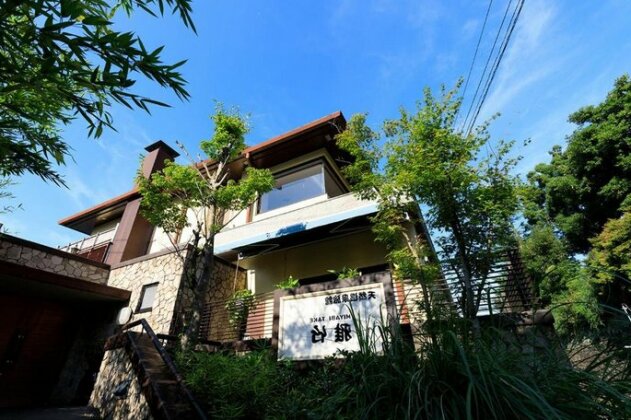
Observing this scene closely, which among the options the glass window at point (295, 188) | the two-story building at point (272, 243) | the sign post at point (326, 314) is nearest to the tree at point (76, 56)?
the sign post at point (326, 314)

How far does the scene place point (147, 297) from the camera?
8.80 meters

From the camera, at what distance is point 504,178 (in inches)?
218

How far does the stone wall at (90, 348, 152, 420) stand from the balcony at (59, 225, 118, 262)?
8.18m

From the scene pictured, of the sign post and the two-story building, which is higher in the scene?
the two-story building

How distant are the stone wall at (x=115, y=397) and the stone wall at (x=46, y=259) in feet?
17.4

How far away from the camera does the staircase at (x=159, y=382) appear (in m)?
3.45

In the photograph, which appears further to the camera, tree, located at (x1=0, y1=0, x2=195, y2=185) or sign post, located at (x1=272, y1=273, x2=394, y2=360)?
sign post, located at (x1=272, y1=273, x2=394, y2=360)

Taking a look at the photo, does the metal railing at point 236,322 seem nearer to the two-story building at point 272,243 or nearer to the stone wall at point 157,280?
the two-story building at point 272,243

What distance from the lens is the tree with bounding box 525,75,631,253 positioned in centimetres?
1416

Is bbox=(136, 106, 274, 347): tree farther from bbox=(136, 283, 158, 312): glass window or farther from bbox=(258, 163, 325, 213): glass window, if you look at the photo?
bbox=(258, 163, 325, 213): glass window

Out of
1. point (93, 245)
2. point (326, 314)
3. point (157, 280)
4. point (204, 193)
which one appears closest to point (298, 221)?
point (204, 193)

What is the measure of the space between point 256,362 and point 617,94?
72.5 ft

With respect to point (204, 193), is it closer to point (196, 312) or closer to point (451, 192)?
point (196, 312)

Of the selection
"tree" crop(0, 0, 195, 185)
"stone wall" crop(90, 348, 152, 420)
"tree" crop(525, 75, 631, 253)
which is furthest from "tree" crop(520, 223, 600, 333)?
"tree" crop(525, 75, 631, 253)
